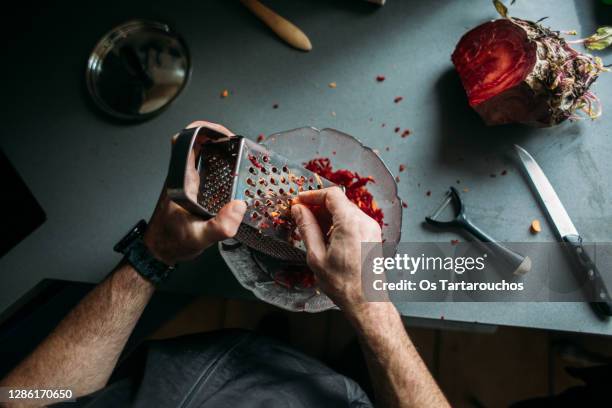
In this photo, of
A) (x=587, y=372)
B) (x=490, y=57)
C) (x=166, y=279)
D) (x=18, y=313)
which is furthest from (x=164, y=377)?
(x=587, y=372)

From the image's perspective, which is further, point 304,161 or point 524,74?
point 304,161

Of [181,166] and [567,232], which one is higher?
[181,166]

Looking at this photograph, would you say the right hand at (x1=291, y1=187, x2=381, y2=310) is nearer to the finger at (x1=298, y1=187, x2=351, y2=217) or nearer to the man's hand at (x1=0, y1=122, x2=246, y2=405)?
the finger at (x1=298, y1=187, x2=351, y2=217)

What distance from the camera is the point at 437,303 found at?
1069mm

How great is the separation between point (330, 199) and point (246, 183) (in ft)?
0.53

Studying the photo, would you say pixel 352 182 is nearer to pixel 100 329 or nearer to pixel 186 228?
pixel 186 228

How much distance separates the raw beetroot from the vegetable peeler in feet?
0.69

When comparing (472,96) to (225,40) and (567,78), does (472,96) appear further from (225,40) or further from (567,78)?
(225,40)

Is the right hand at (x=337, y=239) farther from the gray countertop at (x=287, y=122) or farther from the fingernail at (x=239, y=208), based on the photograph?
the gray countertop at (x=287, y=122)

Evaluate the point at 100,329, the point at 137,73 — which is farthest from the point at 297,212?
the point at 137,73

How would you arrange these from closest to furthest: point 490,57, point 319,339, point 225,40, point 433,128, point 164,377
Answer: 1. point 164,377
2. point 490,57
3. point 433,128
4. point 225,40
5. point 319,339

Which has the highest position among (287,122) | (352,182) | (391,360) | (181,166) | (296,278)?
(181,166)

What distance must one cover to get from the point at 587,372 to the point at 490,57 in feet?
2.91

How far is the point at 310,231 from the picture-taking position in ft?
2.91
